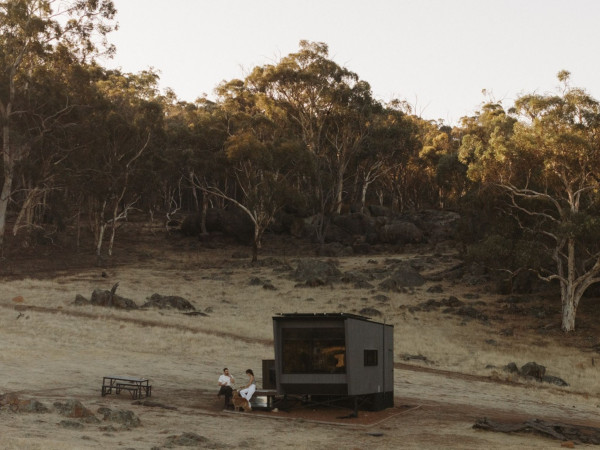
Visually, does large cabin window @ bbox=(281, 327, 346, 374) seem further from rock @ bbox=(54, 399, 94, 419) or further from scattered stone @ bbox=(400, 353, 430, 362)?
scattered stone @ bbox=(400, 353, 430, 362)

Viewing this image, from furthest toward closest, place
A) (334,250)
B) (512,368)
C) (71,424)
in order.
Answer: (334,250), (512,368), (71,424)

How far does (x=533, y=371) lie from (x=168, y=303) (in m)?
23.7

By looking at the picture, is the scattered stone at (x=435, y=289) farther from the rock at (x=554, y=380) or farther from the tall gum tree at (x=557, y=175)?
the rock at (x=554, y=380)

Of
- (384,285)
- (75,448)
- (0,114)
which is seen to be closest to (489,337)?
(384,285)

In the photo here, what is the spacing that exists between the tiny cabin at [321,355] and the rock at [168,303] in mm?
24622

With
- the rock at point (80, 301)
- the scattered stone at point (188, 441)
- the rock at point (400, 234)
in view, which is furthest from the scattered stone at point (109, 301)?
the rock at point (400, 234)

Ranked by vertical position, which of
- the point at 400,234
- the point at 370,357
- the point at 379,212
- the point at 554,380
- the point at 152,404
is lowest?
the point at 554,380

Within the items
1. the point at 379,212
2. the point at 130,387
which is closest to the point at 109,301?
the point at 130,387

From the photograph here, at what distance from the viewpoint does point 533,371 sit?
3219 centimetres

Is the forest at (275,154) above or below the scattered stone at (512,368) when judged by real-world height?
above

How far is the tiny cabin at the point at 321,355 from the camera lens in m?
20.3

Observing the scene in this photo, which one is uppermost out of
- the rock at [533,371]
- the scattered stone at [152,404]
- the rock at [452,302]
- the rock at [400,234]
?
the rock at [400,234]

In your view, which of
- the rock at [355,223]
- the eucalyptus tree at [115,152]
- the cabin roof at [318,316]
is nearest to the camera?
the cabin roof at [318,316]

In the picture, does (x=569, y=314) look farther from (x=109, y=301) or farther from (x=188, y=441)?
(x=188, y=441)
